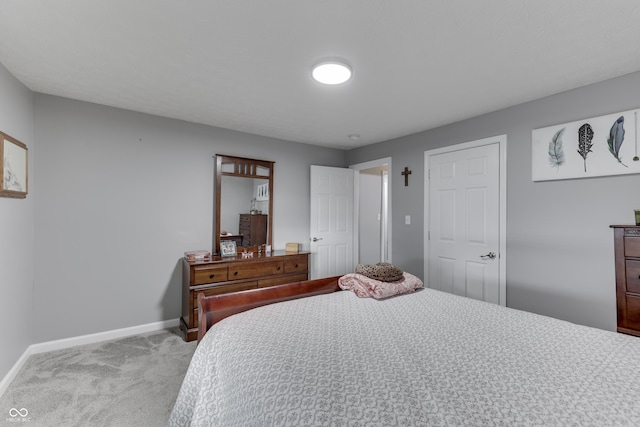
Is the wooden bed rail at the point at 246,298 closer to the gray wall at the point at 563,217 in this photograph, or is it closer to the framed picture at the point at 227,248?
the framed picture at the point at 227,248

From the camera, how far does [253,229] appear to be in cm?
383

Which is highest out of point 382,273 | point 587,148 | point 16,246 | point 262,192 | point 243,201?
point 587,148

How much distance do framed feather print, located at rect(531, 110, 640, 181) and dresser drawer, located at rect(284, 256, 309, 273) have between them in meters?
2.67

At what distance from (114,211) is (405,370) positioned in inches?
126

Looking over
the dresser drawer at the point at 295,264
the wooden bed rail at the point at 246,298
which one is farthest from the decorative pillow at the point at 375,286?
the dresser drawer at the point at 295,264

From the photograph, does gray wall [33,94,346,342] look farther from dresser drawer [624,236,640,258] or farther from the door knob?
dresser drawer [624,236,640,258]

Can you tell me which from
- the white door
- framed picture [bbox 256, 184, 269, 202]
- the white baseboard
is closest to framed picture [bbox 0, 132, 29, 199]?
the white baseboard

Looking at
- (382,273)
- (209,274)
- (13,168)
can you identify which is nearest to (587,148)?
(382,273)

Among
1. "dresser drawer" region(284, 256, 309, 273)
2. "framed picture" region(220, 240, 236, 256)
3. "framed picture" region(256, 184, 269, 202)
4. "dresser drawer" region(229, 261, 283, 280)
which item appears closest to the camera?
"dresser drawer" region(229, 261, 283, 280)

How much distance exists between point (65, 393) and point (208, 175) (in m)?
2.35

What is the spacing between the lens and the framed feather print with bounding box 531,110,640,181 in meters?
2.21

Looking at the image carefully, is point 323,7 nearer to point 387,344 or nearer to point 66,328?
point 387,344

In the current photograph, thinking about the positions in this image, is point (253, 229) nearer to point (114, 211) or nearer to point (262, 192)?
point (262, 192)

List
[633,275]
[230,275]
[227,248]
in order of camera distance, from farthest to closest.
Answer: [227,248], [230,275], [633,275]
